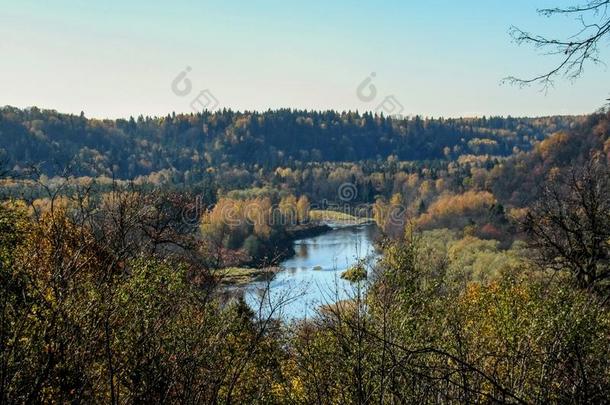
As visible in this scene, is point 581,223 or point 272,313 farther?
point 581,223

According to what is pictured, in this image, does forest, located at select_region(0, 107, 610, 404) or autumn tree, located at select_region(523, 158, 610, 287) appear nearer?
forest, located at select_region(0, 107, 610, 404)

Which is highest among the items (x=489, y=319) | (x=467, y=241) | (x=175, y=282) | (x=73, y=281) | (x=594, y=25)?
(x=594, y=25)

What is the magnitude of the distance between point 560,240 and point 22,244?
1811 centimetres

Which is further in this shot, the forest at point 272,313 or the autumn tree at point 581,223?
the autumn tree at point 581,223

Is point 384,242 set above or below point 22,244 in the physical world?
below

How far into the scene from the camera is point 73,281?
299 inches

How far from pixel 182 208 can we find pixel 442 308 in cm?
1399

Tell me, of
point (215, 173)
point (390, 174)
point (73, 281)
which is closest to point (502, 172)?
point (390, 174)

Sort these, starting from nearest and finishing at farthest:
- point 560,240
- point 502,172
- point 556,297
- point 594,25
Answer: point 594,25
point 556,297
point 560,240
point 502,172

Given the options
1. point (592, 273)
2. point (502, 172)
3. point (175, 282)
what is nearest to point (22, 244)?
point (175, 282)

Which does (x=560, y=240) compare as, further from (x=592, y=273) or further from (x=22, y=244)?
(x=22, y=244)

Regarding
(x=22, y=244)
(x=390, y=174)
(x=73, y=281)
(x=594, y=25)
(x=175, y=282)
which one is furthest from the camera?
(x=390, y=174)

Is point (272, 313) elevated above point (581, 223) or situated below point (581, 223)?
above

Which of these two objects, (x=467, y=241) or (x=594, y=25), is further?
(x=467, y=241)
